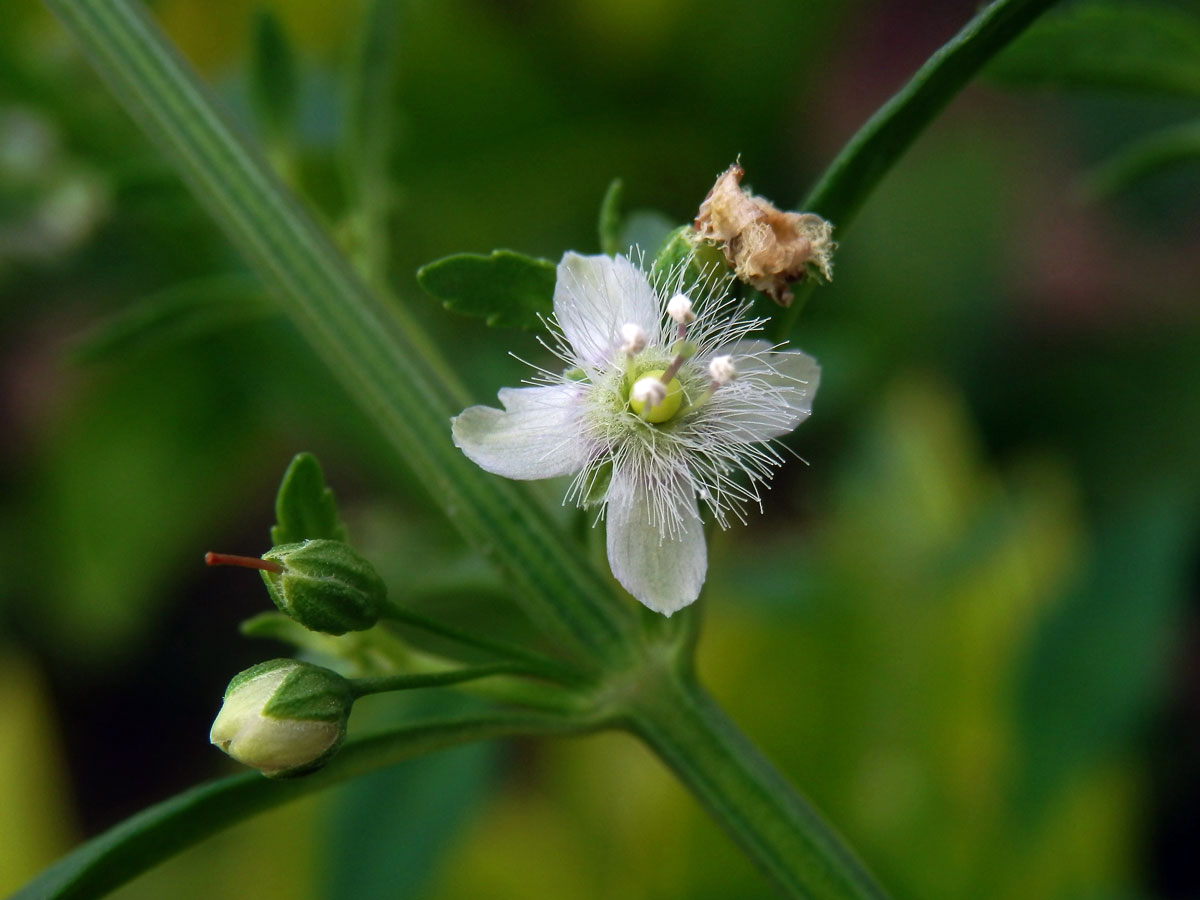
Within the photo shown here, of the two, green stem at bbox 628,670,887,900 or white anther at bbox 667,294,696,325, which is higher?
white anther at bbox 667,294,696,325

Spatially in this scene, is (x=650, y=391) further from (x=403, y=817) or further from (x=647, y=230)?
(x=403, y=817)

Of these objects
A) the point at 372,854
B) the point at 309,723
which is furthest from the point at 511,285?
the point at 372,854

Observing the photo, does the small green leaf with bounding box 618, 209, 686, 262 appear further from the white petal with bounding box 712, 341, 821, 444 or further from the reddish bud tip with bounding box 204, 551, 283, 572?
the reddish bud tip with bounding box 204, 551, 283, 572

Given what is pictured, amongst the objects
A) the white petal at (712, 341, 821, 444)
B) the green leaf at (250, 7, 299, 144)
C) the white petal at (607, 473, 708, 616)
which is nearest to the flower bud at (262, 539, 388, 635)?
the white petal at (607, 473, 708, 616)

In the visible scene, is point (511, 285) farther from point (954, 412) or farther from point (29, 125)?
point (954, 412)


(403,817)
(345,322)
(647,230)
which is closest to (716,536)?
(403,817)

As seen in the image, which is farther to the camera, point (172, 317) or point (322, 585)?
point (172, 317)
